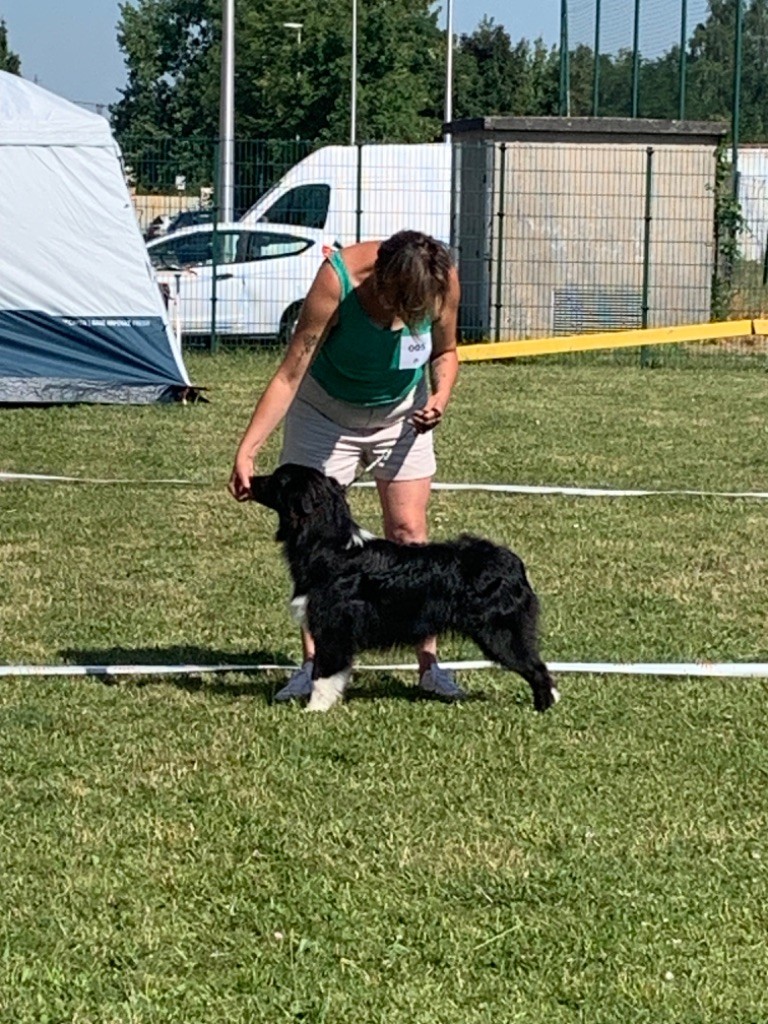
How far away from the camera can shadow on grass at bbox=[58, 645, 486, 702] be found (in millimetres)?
6312

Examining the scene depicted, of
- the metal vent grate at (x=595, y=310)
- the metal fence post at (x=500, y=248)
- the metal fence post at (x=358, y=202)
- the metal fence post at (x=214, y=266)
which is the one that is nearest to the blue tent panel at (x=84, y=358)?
the metal fence post at (x=214, y=266)

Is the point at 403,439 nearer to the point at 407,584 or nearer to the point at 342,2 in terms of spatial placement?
the point at 407,584

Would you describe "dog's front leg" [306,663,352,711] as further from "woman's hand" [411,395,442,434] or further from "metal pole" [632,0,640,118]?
"metal pole" [632,0,640,118]

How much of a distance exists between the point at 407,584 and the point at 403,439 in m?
0.59

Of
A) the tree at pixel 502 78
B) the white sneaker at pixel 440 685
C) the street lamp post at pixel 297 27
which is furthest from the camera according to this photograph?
the tree at pixel 502 78

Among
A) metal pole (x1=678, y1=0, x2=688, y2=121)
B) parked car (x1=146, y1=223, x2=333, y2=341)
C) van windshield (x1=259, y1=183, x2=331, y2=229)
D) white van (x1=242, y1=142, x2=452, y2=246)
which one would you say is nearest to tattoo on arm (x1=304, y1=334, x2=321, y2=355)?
parked car (x1=146, y1=223, x2=333, y2=341)

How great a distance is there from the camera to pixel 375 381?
604 cm

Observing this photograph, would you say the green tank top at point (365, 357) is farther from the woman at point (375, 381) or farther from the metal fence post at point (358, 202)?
the metal fence post at point (358, 202)

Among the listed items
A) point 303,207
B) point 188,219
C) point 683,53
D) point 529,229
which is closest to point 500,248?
point 529,229

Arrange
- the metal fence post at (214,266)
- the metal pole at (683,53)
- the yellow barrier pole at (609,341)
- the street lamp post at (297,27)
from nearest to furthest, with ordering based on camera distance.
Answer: the yellow barrier pole at (609,341) → the metal fence post at (214,266) → the metal pole at (683,53) → the street lamp post at (297,27)

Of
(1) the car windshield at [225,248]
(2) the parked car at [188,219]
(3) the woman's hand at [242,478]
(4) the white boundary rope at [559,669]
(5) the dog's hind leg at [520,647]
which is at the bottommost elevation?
(4) the white boundary rope at [559,669]

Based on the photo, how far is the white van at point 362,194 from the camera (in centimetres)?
2073

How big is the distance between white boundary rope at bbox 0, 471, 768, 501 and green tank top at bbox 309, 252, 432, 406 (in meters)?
4.52

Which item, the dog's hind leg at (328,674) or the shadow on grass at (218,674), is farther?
the shadow on grass at (218,674)
